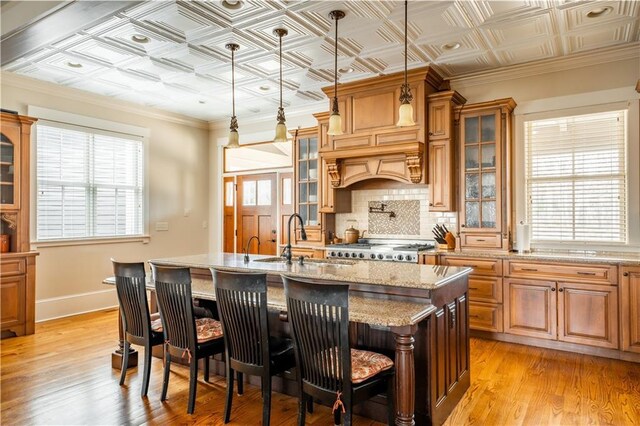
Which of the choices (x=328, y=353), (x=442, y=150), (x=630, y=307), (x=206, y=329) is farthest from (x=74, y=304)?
(x=630, y=307)

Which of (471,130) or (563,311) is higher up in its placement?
(471,130)

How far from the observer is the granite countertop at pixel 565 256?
12.5 feet

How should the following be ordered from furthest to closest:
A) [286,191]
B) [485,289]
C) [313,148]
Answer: [286,191] < [313,148] < [485,289]

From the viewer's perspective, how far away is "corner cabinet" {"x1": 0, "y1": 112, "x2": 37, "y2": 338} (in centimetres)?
449

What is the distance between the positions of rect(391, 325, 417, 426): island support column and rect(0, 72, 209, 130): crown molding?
5.31 m

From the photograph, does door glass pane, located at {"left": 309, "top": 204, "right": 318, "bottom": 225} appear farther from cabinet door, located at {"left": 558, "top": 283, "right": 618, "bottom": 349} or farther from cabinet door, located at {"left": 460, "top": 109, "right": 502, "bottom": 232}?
cabinet door, located at {"left": 558, "top": 283, "right": 618, "bottom": 349}

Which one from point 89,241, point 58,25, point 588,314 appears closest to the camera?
point 58,25

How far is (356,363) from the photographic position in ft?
7.65

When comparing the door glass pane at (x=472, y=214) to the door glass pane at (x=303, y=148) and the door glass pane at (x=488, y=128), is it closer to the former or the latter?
the door glass pane at (x=488, y=128)

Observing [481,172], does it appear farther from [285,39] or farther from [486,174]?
[285,39]

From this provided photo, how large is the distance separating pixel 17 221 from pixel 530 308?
5577 mm

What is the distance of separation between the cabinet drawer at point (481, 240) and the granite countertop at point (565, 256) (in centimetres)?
11

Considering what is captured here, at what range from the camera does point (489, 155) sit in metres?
4.67

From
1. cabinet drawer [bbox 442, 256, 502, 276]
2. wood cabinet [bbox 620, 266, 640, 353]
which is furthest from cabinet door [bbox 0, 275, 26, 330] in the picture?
wood cabinet [bbox 620, 266, 640, 353]
